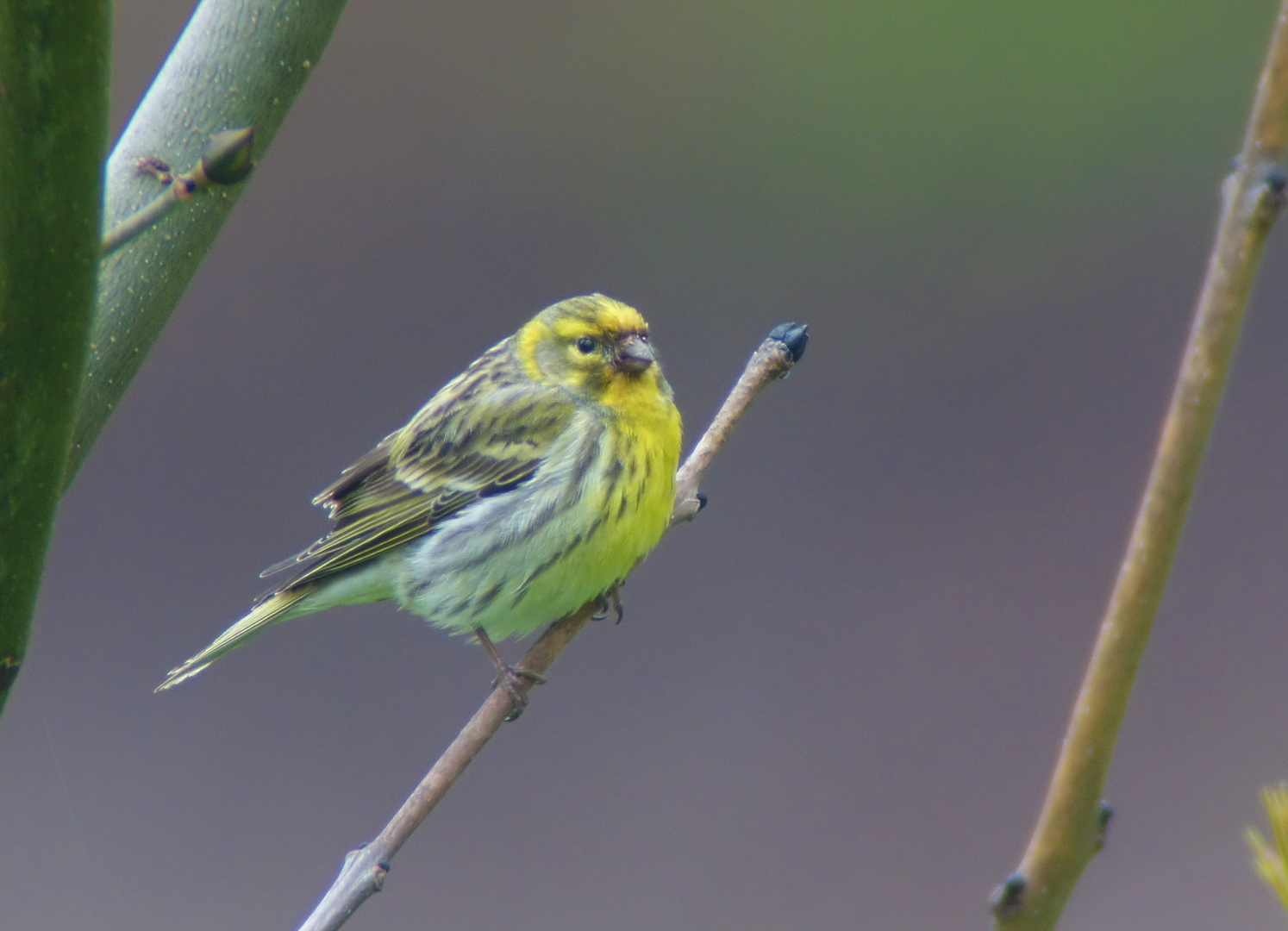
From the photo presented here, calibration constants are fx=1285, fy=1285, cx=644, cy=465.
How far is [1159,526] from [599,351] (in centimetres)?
218

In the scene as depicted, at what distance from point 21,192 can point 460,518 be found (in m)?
2.01

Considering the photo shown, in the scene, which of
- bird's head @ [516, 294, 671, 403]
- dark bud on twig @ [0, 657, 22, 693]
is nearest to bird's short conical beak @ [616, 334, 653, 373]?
bird's head @ [516, 294, 671, 403]

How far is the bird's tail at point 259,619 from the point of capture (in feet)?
9.29

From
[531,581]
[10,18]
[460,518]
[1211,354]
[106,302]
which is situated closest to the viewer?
[1211,354]

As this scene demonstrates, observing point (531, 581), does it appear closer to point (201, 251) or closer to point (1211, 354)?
point (201, 251)

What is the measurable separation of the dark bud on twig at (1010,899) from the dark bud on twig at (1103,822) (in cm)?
7

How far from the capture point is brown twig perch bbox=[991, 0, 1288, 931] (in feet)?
2.43

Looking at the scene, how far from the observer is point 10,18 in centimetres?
92

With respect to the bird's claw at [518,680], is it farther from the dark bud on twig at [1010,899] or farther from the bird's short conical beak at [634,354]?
the dark bud on twig at [1010,899]

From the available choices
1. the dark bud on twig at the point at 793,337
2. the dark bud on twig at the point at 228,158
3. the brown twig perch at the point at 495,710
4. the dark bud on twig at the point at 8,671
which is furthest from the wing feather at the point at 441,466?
the dark bud on twig at the point at 228,158

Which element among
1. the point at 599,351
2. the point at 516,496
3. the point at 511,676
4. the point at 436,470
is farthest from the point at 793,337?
the point at 436,470

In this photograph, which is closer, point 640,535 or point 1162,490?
point 1162,490

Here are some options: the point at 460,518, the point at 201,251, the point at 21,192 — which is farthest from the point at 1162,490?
the point at 460,518

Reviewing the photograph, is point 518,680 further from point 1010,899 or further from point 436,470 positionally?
point 1010,899
